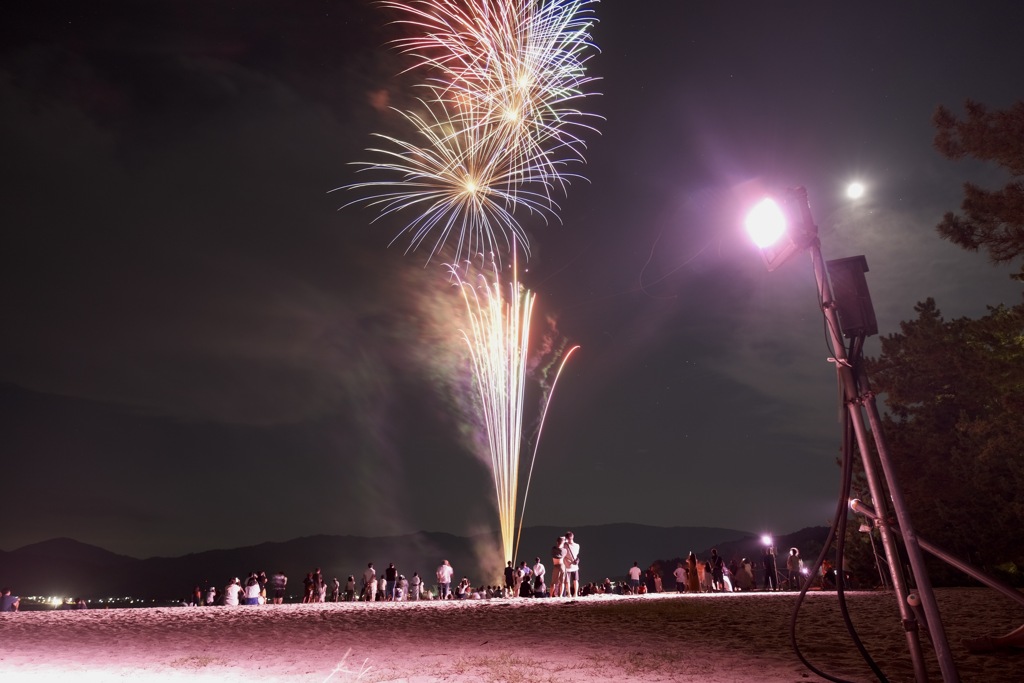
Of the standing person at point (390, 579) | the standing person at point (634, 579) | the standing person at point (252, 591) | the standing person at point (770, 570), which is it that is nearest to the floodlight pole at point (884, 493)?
the standing person at point (770, 570)

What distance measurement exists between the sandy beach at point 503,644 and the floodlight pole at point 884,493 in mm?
3410

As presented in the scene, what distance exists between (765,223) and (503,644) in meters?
8.34

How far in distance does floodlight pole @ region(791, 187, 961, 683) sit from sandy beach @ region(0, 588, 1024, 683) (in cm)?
341

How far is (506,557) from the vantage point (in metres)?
24.9

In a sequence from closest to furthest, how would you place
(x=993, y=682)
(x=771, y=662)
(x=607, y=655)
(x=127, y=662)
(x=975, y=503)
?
(x=993, y=682)
(x=771, y=662)
(x=607, y=655)
(x=127, y=662)
(x=975, y=503)

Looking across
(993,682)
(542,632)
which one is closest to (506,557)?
(542,632)

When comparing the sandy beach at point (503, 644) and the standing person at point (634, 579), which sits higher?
the standing person at point (634, 579)

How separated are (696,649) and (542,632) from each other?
346cm

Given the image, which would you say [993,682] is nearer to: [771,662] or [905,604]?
[771,662]

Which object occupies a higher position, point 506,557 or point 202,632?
point 506,557

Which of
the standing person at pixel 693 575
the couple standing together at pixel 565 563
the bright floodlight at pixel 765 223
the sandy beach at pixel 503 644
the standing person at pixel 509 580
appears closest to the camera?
the bright floodlight at pixel 765 223

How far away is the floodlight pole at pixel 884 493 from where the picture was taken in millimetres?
3990

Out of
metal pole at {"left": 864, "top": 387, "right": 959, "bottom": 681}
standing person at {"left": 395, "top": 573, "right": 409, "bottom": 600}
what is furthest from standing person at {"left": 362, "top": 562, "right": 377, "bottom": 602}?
metal pole at {"left": 864, "top": 387, "right": 959, "bottom": 681}

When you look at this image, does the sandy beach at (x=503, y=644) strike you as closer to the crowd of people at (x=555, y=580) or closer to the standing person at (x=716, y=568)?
the crowd of people at (x=555, y=580)
